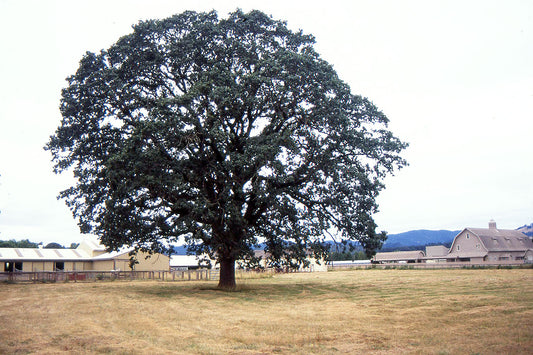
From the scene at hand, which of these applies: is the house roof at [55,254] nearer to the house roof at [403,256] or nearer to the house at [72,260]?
the house at [72,260]

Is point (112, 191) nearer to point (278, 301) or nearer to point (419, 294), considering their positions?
point (278, 301)

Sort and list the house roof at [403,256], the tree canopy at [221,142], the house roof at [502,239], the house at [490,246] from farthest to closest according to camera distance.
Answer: the house roof at [403,256] → the house roof at [502,239] → the house at [490,246] → the tree canopy at [221,142]

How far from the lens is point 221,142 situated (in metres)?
25.2

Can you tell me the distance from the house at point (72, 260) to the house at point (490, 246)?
51.6 meters

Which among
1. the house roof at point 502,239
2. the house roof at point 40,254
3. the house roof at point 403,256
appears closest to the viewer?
the house roof at point 40,254

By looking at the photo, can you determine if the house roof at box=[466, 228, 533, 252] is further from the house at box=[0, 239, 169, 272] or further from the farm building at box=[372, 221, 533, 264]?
the house at box=[0, 239, 169, 272]

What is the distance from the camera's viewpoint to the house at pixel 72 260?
56.5 metres

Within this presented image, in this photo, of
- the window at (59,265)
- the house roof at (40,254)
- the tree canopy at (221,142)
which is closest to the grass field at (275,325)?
the tree canopy at (221,142)

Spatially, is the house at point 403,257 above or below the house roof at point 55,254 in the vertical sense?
below

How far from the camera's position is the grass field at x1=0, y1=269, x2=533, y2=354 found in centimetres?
1104

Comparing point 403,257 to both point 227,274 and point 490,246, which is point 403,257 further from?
point 227,274

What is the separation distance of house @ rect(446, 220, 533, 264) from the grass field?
5850 cm

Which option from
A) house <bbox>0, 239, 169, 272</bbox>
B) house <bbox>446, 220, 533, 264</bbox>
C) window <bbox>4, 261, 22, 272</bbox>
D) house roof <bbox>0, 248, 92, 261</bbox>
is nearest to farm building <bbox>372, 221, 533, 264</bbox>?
house <bbox>446, 220, 533, 264</bbox>

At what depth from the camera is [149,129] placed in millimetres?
22656
